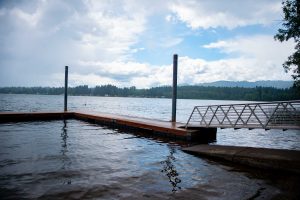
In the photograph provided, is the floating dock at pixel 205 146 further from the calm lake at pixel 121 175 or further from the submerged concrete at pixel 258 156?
the calm lake at pixel 121 175

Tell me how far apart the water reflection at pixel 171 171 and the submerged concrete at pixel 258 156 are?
152cm

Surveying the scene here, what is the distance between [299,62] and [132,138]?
16980 millimetres

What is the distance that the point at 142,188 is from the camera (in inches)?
289

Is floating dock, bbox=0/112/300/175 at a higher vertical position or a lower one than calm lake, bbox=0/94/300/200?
higher

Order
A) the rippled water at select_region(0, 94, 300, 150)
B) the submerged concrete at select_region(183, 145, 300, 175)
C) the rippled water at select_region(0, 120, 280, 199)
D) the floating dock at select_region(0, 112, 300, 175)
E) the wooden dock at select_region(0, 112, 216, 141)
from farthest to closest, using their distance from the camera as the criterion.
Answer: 1. the rippled water at select_region(0, 94, 300, 150)
2. the wooden dock at select_region(0, 112, 216, 141)
3. the floating dock at select_region(0, 112, 300, 175)
4. the submerged concrete at select_region(183, 145, 300, 175)
5. the rippled water at select_region(0, 120, 280, 199)

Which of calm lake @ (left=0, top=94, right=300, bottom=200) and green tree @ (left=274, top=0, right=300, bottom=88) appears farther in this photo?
green tree @ (left=274, top=0, right=300, bottom=88)

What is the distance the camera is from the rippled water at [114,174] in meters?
6.93

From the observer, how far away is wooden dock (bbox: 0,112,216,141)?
15241 millimetres

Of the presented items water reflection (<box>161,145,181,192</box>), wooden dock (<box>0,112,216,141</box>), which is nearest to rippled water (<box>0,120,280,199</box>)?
water reflection (<box>161,145,181,192</box>)

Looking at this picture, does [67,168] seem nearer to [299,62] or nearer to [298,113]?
[298,113]

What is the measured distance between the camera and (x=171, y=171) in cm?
930

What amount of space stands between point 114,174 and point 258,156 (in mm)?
5722

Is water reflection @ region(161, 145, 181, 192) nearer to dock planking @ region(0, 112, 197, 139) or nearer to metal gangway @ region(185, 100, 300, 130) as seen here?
dock planking @ region(0, 112, 197, 139)

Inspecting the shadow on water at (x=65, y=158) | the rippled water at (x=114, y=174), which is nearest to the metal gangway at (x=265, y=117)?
the rippled water at (x=114, y=174)
